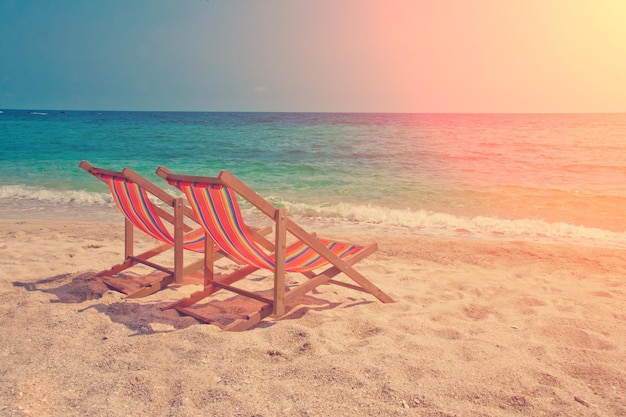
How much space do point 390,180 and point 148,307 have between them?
36.8 feet

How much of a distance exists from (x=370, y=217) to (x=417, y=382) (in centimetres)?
637

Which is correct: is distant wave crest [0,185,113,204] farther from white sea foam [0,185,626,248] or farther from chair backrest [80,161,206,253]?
chair backrest [80,161,206,253]

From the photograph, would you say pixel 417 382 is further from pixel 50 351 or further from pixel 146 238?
pixel 146 238

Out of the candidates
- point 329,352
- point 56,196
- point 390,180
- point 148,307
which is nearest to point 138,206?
point 148,307

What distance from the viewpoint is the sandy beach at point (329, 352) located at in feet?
8.00

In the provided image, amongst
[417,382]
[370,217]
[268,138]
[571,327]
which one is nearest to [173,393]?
[417,382]

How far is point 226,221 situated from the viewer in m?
3.41

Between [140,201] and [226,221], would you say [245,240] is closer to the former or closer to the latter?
[226,221]

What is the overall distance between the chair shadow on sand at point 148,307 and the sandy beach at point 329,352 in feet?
0.06

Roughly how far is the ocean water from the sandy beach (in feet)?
11.8

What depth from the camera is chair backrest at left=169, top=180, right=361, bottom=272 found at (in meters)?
3.32

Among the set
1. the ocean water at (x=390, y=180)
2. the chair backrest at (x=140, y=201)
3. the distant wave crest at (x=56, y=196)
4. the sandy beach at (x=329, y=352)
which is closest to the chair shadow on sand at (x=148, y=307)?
the sandy beach at (x=329, y=352)

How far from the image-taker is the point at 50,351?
296cm

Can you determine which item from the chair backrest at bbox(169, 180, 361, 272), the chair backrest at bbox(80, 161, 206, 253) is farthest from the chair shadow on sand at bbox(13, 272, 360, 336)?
the chair backrest at bbox(80, 161, 206, 253)
